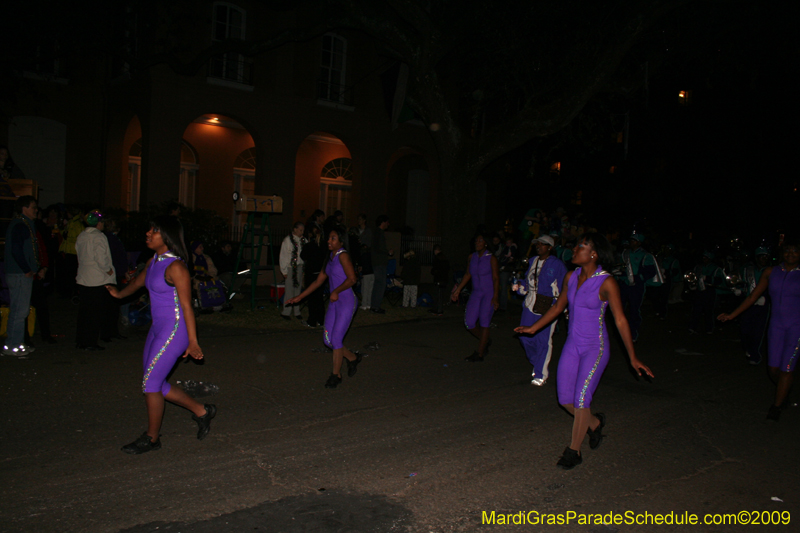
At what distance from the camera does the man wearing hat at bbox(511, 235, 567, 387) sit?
303 inches

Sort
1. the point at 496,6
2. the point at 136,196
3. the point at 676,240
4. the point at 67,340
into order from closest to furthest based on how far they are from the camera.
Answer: the point at 67,340 < the point at 496,6 < the point at 136,196 < the point at 676,240

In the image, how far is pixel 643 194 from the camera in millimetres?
41281

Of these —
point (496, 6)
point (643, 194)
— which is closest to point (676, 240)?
point (643, 194)

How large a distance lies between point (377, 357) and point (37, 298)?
468 centimetres

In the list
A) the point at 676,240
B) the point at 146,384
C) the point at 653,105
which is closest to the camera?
the point at 146,384

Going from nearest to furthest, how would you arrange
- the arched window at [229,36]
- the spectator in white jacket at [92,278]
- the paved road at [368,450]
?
the paved road at [368,450], the spectator in white jacket at [92,278], the arched window at [229,36]

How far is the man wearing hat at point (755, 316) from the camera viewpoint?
959 centimetres

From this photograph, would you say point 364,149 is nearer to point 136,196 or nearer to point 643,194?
point 136,196

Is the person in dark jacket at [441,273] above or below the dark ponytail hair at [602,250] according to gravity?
below

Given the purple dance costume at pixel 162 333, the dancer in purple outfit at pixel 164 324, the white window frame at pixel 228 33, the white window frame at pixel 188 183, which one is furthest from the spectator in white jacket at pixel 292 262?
the white window frame at pixel 188 183

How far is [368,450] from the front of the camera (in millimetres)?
5090

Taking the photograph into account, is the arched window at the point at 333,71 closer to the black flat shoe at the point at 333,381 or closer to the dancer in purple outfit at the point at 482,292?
the dancer in purple outfit at the point at 482,292

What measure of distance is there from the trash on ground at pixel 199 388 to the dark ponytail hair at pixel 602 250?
415cm

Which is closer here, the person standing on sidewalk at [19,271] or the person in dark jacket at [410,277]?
the person standing on sidewalk at [19,271]
